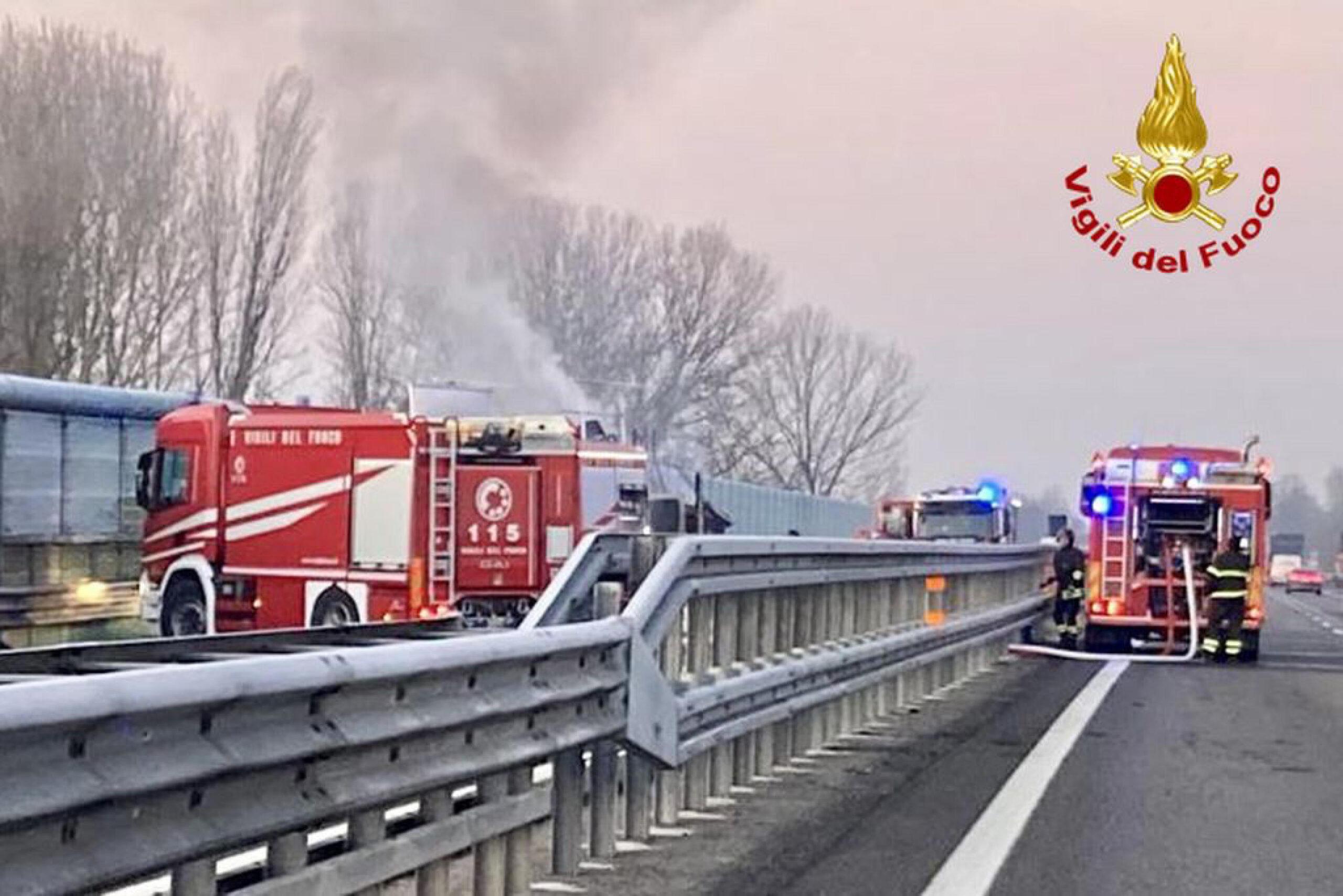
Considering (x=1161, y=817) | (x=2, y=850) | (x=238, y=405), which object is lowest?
(x=1161, y=817)

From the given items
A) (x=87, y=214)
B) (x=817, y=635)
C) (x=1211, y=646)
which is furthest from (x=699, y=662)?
(x=87, y=214)

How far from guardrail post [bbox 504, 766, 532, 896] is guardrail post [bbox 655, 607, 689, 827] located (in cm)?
182

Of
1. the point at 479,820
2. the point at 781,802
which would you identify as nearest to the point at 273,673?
the point at 479,820

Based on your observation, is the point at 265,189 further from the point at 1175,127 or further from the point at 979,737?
the point at 979,737

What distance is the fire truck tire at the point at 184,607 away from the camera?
2588 centimetres

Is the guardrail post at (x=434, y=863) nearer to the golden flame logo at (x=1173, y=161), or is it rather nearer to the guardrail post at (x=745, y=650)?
the guardrail post at (x=745, y=650)

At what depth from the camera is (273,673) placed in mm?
5188

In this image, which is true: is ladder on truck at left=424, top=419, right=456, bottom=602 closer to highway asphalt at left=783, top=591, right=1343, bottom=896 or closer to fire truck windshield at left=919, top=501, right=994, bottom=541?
highway asphalt at left=783, top=591, right=1343, bottom=896

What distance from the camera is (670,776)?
9.30 meters

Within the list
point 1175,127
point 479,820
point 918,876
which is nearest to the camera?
point 479,820

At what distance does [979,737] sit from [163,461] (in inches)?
604

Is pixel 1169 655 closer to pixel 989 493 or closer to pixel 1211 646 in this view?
pixel 1211 646

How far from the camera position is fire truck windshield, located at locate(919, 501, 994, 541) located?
3628 cm

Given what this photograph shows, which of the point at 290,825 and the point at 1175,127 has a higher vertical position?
the point at 1175,127
